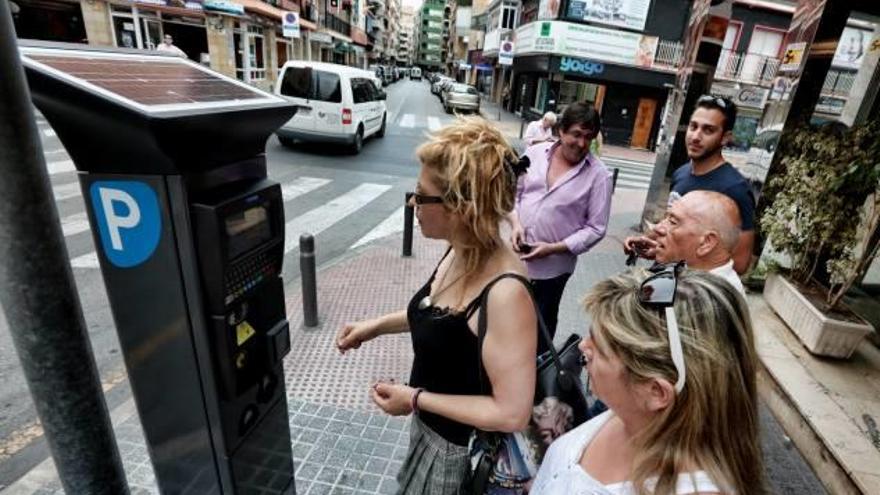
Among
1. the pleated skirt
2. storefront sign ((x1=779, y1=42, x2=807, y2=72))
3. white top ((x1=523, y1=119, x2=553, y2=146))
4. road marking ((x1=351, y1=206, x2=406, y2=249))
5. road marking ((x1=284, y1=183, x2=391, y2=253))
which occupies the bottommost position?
road marking ((x1=351, y1=206, x2=406, y2=249))

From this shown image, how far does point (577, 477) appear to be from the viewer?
1213 mm

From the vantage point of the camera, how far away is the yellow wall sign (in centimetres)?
164

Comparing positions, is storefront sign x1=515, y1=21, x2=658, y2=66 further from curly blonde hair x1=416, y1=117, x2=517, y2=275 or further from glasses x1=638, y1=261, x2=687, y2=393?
glasses x1=638, y1=261, x2=687, y2=393

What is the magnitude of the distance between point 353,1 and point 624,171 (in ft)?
155

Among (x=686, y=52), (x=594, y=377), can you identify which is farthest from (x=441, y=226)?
(x=686, y=52)

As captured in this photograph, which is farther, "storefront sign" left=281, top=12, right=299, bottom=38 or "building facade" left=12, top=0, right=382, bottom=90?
"building facade" left=12, top=0, right=382, bottom=90

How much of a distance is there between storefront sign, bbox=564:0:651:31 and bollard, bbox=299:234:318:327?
1940 cm

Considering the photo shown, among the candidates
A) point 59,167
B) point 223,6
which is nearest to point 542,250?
point 59,167

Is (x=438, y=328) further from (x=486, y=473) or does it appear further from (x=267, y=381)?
(x=267, y=381)

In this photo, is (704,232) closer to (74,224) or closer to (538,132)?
(538,132)

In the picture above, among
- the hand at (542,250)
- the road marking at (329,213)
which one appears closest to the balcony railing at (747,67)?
the road marking at (329,213)

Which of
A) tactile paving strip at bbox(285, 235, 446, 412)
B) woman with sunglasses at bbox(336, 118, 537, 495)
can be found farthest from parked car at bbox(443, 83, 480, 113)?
woman with sunglasses at bbox(336, 118, 537, 495)

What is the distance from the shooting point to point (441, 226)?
1.55 metres

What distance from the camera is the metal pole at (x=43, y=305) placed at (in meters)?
0.97
